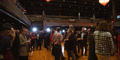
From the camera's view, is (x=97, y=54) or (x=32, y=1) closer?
(x=97, y=54)

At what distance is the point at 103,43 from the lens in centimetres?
191

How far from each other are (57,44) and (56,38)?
231 millimetres

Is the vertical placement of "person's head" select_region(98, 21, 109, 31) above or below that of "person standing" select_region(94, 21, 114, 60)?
above

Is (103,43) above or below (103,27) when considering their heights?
below

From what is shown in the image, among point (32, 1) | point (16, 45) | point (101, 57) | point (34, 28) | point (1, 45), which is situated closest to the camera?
point (1, 45)

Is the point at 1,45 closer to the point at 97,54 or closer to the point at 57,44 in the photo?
the point at 97,54

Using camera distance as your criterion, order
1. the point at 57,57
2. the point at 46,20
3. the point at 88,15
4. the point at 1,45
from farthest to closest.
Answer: the point at 88,15 < the point at 46,20 < the point at 57,57 < the point at 1,45

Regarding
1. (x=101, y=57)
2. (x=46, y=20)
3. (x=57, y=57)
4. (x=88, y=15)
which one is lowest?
(x=57, y=57)

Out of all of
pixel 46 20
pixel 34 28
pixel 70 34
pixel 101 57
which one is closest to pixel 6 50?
pixel 101 57

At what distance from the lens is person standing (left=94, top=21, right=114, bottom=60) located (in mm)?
1900

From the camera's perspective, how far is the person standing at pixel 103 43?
6.23 ft

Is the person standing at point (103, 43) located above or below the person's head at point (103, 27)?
below

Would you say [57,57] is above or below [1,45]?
below

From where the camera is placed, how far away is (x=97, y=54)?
1982mm
